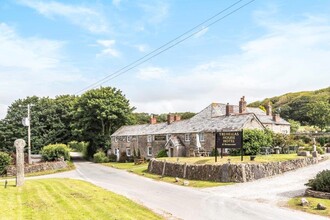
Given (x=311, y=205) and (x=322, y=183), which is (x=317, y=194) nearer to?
(x=322, y=183)

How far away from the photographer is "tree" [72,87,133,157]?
6631cm

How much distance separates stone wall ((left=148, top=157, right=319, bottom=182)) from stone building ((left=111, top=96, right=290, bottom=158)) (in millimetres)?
11263

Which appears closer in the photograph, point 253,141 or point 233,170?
point 233,170

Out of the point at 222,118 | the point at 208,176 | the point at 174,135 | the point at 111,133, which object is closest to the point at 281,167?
the point at 208,176

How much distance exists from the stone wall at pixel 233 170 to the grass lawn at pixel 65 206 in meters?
12.5

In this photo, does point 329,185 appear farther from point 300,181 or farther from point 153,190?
point 153,190

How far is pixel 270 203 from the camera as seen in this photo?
20672 mm

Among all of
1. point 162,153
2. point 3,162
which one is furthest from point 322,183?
point 3,162

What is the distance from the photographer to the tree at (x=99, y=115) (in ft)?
218

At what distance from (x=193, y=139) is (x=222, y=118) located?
5213 mm

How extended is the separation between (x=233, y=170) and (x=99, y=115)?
40.6 m

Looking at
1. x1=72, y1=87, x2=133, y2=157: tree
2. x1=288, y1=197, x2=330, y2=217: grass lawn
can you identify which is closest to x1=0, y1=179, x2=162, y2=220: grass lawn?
x1=288, y1=197, x2=330, y2=217: grass lawn

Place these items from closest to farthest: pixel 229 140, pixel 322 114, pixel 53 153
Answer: pixel 229 140
pixel 53 153
pixel 322 114

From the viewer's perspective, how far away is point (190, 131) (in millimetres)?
51594
